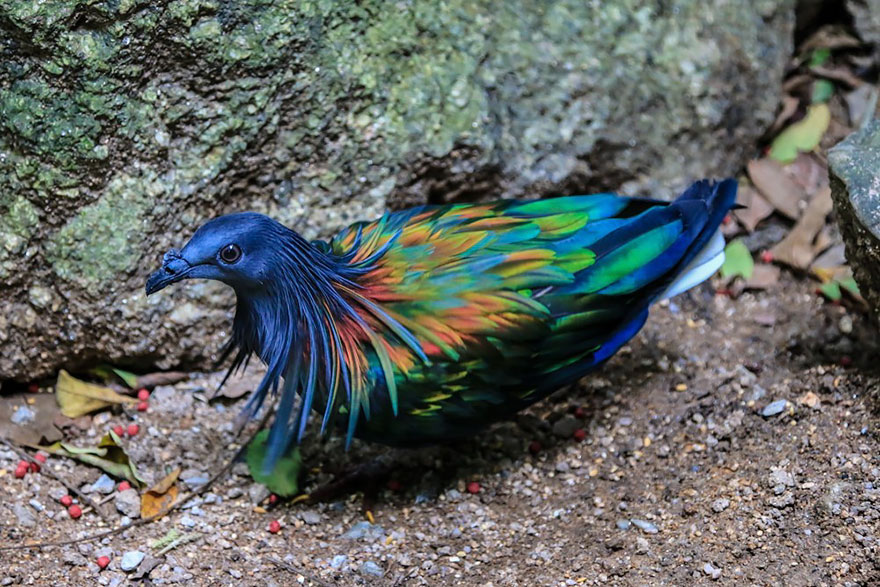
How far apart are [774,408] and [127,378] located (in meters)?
2.43

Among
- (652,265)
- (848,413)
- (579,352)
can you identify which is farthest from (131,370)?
(848,413)

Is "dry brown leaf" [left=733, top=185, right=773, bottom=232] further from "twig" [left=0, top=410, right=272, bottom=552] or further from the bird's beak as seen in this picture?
the bird's beak

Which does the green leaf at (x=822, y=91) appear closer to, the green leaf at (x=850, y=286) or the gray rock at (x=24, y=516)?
the green leaf at (x=850, y=286)

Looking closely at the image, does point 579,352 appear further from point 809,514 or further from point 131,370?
point 131,370

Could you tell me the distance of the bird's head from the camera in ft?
11.0

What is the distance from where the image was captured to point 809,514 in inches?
130

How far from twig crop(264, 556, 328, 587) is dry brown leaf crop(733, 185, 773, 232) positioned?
2549 mm

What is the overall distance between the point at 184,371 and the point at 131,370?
0.20 meters

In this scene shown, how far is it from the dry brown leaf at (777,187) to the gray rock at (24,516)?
3.37 meters

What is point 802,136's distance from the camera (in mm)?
5023

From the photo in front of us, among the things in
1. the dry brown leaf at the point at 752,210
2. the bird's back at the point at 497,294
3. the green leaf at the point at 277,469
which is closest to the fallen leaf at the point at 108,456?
the green leaf at the point at 277,469

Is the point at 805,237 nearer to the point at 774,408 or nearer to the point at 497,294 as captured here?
the point at 774,408

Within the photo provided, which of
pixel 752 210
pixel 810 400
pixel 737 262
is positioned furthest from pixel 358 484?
pixel 752 210

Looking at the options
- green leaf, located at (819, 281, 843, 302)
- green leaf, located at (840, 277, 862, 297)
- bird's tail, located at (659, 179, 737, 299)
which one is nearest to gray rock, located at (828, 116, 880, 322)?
bird's tail, located at (659, 179, 737, 299)
